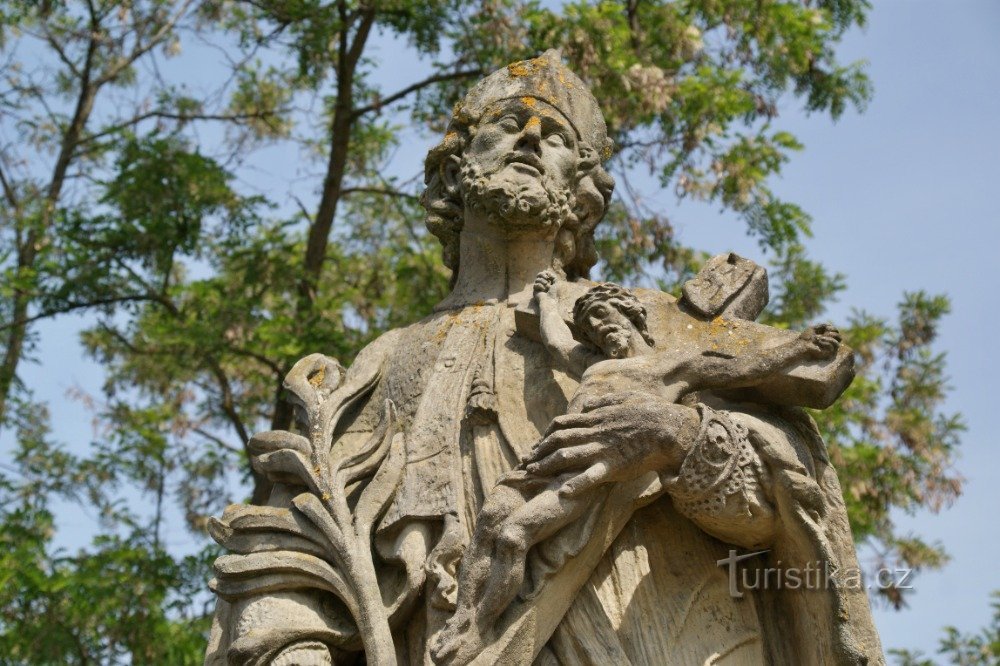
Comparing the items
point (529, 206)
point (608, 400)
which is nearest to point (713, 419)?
point (608, 400)

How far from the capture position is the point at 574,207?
6965 mm

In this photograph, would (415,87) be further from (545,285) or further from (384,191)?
(545,285)

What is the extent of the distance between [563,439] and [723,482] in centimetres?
54

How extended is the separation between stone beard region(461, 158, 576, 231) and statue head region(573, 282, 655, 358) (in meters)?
0.75

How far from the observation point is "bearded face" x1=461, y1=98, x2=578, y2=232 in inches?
264

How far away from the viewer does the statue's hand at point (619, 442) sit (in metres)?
5.43

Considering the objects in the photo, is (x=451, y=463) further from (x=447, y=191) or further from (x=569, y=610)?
(x=447, y=191)

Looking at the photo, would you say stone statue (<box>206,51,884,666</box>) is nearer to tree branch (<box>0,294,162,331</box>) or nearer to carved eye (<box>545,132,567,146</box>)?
carved eye (<box>545,132,567,146</box>)

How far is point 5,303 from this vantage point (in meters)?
13.8

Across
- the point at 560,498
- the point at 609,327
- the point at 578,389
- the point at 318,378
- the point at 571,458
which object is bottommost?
the point at 560,498

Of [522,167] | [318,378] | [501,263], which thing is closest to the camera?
[318,378]

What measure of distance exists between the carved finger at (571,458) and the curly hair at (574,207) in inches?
66.4

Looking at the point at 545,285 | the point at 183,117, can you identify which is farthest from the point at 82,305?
the point at 545,285

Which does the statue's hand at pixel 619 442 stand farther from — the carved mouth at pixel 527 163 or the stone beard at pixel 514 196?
the carved mouth at pixel 527 163
